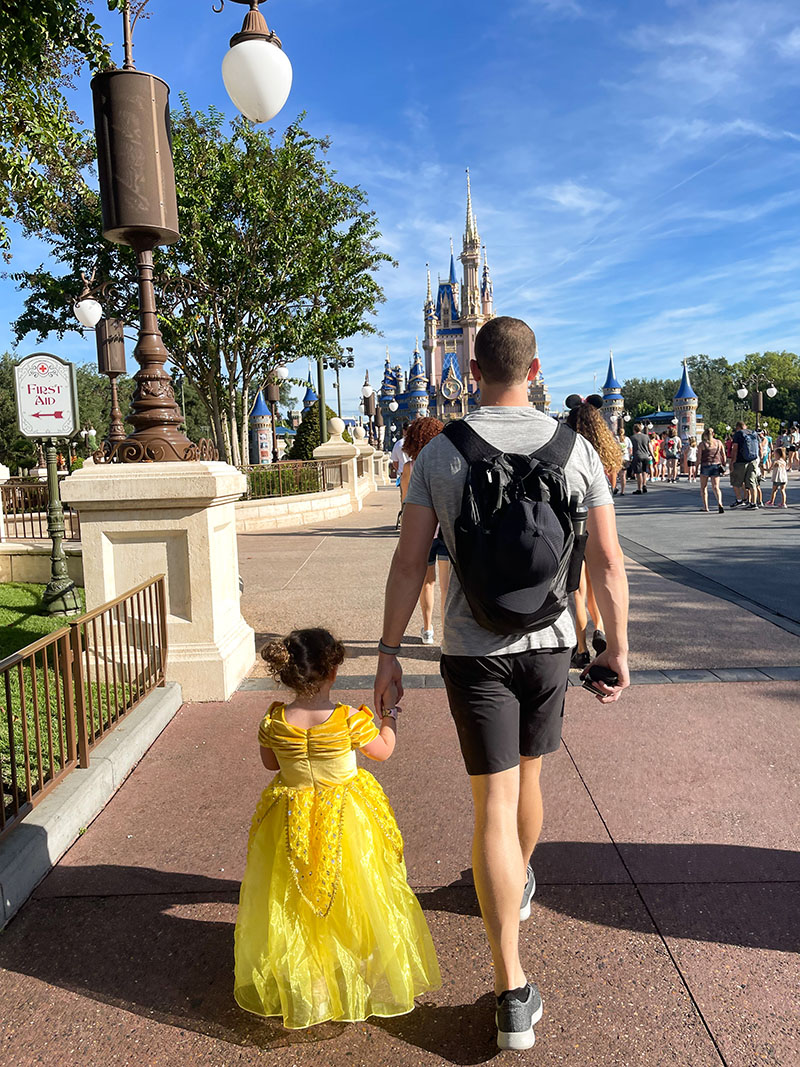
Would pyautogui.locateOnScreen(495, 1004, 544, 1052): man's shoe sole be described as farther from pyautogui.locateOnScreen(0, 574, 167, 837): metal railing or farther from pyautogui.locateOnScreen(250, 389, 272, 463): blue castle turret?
pyautogui.locateOnScreen(250, 389, 272, 463): blue castle turret

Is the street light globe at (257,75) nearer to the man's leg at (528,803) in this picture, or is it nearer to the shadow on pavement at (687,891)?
the man's leg at (528,803)

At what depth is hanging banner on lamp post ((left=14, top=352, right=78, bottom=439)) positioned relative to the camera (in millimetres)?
7965

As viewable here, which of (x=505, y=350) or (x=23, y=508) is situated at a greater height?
(x=505, y=350)

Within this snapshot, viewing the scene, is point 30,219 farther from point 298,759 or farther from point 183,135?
point 298,759

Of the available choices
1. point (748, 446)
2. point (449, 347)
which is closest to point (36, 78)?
point (748, 446)

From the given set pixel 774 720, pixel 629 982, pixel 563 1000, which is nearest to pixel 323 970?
pixel 563 1000

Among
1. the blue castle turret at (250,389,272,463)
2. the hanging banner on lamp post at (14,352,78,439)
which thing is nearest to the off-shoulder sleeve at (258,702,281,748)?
the hanging banner on lamp post at (14,352,78,439)

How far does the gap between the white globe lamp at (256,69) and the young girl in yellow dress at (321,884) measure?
14.0 ft

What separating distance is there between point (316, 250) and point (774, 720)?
17557mm

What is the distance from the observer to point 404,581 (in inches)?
90.0

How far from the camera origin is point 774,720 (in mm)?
4488

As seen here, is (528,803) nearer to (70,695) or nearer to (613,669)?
(613,669)

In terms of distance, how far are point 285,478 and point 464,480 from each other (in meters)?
15.9

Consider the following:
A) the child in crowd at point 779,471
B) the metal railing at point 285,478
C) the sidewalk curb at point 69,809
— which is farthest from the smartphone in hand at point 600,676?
the child in crowd at point 779,471
